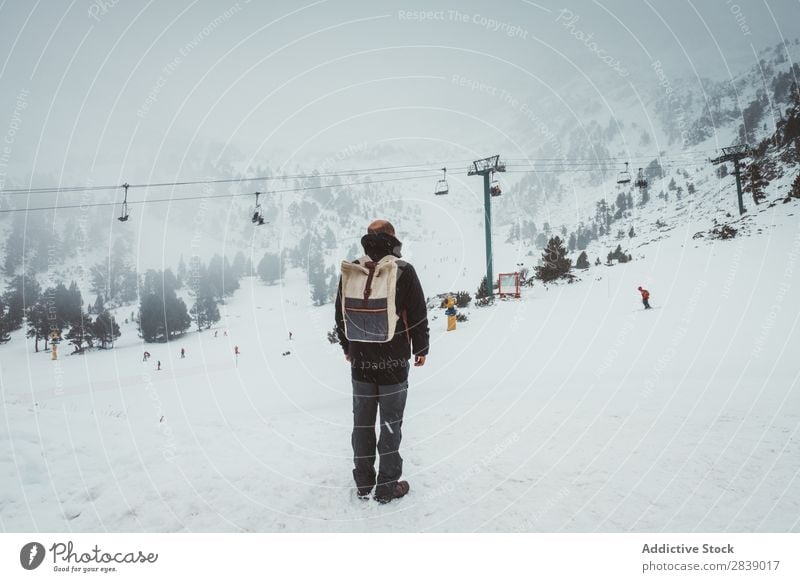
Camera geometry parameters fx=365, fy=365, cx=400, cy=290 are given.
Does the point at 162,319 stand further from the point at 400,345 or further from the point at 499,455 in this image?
the point at 499,455

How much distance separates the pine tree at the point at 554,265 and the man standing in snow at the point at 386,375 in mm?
16399


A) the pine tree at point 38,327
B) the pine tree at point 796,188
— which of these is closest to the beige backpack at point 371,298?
the pine tree at point 796,188

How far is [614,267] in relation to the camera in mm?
18141

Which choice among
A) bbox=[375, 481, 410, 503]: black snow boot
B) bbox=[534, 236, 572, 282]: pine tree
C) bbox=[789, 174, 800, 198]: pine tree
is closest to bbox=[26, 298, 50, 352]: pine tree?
bbox=[534, 236, 572, 282]: pine tree

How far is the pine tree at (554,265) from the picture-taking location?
57.2 ft

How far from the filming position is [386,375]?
255cm

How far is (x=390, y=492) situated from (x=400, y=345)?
3.19ft

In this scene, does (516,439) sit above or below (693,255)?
below

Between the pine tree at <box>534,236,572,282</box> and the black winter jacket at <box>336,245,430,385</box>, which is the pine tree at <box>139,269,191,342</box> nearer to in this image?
the pine tree at <box>534,236,572,282</box>

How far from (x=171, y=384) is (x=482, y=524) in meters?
21.4

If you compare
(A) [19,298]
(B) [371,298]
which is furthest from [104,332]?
(B) [371,298]
